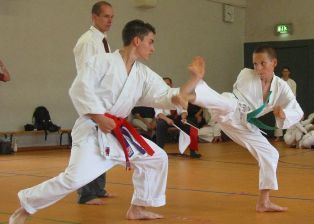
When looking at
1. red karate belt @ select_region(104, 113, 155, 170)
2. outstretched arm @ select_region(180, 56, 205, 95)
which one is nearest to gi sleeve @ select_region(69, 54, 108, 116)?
red karate belt @ select_region(104, 113, 155, 170)

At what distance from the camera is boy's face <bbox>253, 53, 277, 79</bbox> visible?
14.0 feet

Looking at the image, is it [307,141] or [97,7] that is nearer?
[97,7]

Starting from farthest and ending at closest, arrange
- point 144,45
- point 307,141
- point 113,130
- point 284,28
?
1. point 284,28
2. point 307,141
3. point 144,45
4. point 113,130

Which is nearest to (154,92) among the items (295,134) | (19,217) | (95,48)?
(95,48)

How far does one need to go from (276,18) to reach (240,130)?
1025 centimetres

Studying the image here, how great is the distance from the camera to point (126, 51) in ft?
12.4

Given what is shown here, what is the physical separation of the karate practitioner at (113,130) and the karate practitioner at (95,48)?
76cm

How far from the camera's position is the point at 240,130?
170 inches

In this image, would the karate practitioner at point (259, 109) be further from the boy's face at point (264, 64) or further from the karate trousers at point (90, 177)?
the karate trousers at point (90, 177)

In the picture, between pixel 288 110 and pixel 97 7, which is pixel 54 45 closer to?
pixel 97 7

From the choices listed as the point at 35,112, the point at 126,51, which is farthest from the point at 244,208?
the point at 35,112

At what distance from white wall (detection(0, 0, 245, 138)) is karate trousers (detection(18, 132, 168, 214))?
21.4 feet

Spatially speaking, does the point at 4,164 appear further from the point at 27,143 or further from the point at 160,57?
the point at 160,57

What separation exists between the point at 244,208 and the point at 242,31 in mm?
10854
